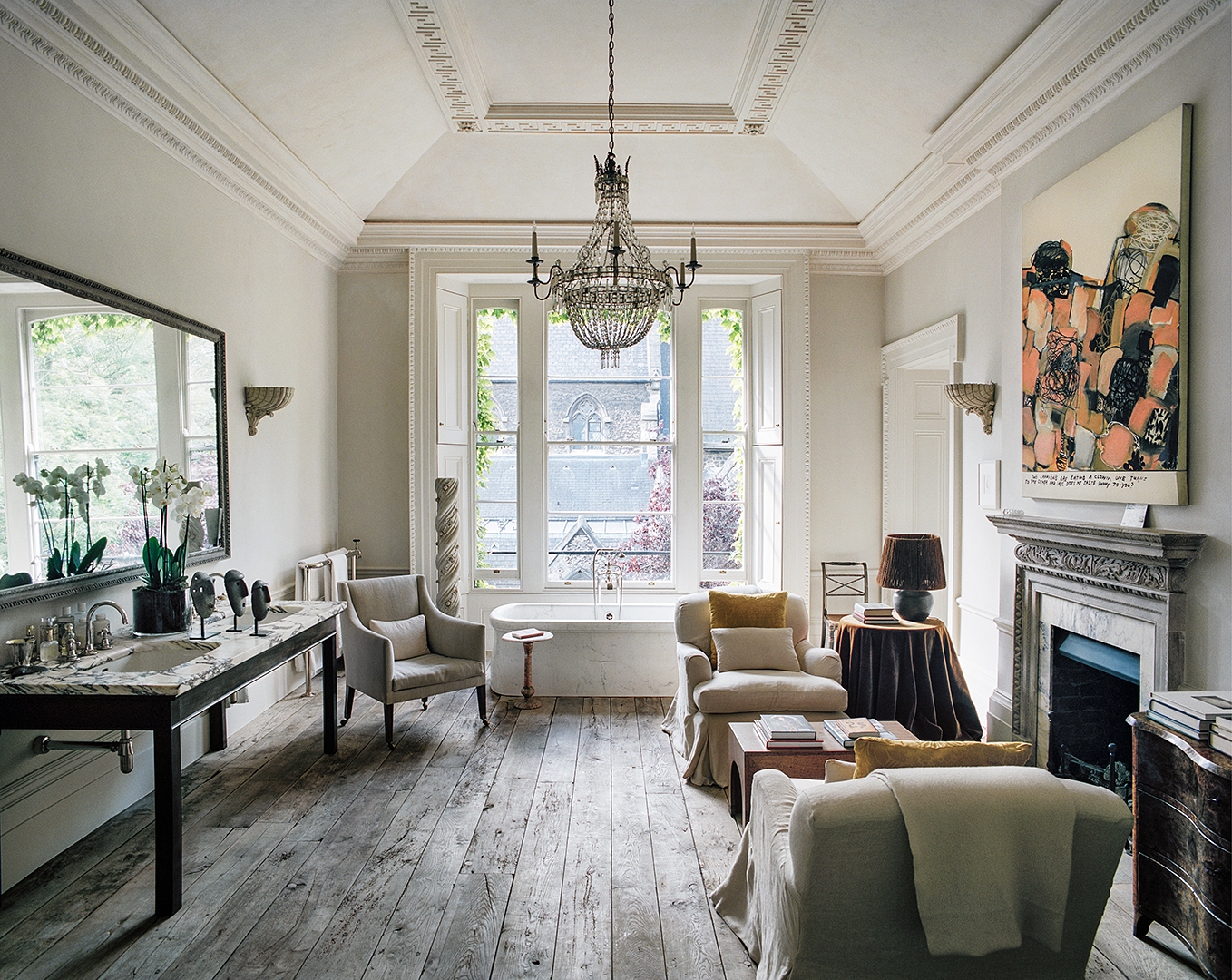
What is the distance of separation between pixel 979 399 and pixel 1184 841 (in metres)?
2.52

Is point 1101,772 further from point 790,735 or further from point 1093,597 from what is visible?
point 790,735

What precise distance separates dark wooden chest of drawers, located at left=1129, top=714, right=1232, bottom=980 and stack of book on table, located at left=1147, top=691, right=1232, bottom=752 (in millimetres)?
26

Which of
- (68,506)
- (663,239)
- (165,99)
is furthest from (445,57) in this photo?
(68,506)

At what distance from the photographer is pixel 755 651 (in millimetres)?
4180

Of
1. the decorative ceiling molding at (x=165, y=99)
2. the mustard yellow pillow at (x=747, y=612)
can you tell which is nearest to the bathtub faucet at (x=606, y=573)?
the mustard yellow pillow at (x=747, y=612)

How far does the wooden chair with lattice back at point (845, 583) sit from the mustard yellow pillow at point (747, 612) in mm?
1619

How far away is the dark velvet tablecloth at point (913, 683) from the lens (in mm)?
4117

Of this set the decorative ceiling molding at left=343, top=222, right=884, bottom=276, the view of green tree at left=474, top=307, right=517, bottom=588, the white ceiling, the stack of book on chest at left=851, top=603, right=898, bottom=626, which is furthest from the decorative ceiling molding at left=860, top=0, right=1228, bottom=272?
the view of green tree at left=474, top=307, right=517, bottom=588

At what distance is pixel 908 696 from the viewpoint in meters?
4.13

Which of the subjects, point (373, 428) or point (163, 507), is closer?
point (163, 507)

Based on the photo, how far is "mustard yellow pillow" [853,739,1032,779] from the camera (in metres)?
2.03

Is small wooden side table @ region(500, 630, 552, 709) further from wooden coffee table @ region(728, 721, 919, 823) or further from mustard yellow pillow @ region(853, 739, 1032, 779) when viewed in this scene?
mustard yellow pillow @ region(853, 739, 1032, 779)

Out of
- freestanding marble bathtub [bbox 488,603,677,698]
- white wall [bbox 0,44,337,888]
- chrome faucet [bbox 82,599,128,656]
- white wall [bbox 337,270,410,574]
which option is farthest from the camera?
white wall [bbox 337,270,410,574]

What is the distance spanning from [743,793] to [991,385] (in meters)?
2.64
